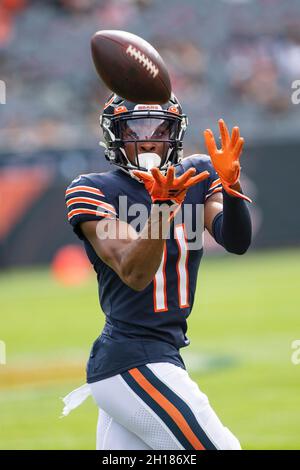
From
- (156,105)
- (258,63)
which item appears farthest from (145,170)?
(258,63)

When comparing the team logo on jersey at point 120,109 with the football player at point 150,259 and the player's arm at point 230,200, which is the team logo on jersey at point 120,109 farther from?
the player's arm at point 230,200

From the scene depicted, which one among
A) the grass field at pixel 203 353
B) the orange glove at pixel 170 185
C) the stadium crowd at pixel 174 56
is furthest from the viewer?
the stadium crowd at pixel 174 56

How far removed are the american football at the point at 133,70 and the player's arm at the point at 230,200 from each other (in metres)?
0.30

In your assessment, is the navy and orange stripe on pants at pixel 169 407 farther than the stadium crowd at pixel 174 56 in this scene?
No

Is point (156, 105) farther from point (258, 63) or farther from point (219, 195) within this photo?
point (258, 63)

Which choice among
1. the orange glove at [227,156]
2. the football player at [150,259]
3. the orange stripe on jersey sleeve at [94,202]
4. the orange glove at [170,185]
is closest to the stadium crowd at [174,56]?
the football player at [150,259]

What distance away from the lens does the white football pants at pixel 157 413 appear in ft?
9.96

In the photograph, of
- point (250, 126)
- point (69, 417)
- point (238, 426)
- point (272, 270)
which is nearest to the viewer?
point (238, 426)

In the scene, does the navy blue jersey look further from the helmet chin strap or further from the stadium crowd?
the stadium crowd

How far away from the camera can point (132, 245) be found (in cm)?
303

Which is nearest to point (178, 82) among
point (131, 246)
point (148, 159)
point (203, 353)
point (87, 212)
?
point (203, 353)

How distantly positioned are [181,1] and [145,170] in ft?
48.0

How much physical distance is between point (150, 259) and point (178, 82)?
13788 millimetres

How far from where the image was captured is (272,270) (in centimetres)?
1306
